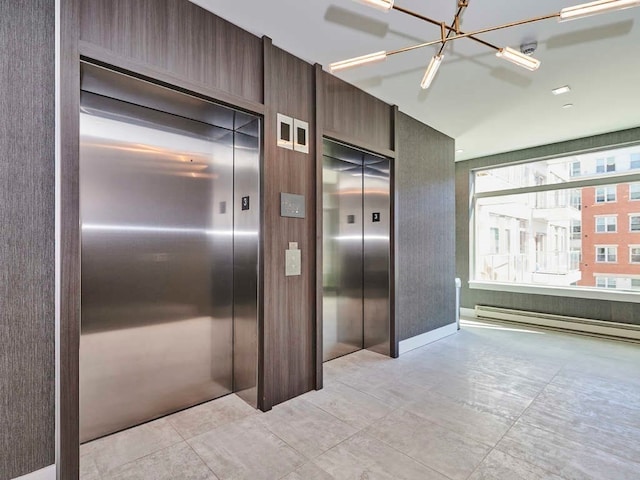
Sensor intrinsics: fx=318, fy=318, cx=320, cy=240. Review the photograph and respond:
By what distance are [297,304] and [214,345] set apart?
2.89ft

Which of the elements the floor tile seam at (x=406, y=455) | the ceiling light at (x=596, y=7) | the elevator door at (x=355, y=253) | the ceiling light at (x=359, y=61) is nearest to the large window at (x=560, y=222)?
the elevator door at (x=355, y=253)

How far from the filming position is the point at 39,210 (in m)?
1.79

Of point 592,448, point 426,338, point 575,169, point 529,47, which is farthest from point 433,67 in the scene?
point 575,169

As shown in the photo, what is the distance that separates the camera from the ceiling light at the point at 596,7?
1.58 meters

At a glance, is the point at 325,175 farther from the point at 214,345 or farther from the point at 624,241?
the point at 624,241

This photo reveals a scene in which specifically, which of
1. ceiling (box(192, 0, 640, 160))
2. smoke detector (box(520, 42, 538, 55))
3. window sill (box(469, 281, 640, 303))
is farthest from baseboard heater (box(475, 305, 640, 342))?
smoke detector (box(520, 42, 538, 55))

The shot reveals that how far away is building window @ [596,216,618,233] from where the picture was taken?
5.21m

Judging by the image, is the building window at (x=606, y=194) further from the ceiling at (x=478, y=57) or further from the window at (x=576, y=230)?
the ceiling at (x=478, y=57)

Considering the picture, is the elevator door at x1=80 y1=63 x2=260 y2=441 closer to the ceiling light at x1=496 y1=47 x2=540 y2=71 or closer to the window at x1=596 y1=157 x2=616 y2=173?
the ceiling light at x1=496 y1=47 x2=540 y2=71

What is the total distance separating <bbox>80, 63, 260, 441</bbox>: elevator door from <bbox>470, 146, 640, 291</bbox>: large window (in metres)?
5.41

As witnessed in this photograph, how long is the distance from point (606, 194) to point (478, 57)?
4.11m

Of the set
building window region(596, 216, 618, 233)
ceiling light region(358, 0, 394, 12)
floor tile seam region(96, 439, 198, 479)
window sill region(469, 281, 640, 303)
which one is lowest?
floor tile seam region(96, 439, 198, 479)

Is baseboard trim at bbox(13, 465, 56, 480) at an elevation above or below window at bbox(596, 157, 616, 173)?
below

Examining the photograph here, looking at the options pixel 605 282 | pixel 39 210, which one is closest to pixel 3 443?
pixel 39 210
